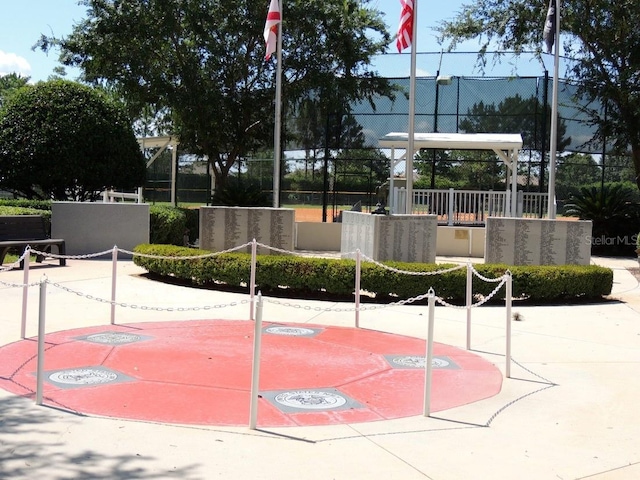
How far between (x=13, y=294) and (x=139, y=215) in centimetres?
666

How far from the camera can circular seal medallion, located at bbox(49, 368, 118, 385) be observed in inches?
267

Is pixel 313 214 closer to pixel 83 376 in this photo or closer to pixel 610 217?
pixel 610 217

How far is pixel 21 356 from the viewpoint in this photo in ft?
→ 25.3

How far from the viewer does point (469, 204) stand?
77.6 feet

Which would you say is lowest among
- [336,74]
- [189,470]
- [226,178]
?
[189,470]

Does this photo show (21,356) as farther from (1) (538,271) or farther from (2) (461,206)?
(2) (461,206)

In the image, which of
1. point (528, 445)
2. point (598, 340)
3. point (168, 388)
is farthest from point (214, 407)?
point (598, 340)

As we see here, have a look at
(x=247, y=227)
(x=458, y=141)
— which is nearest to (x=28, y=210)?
(x=247, y=227)

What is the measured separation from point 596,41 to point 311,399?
2335cm

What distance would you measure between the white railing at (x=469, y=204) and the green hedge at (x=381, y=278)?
9781 mm

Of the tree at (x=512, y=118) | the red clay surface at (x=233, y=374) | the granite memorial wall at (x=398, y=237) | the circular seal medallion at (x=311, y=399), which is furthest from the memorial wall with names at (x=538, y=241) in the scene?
the tree at (x=512, y=118)

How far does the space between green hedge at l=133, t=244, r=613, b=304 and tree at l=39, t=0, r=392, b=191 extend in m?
10.7

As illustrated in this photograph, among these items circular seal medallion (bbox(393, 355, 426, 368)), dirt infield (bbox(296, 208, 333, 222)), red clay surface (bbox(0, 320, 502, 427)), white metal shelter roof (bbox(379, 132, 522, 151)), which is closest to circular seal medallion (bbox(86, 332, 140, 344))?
red clay surface (bbox(0, 320, 502, 427))

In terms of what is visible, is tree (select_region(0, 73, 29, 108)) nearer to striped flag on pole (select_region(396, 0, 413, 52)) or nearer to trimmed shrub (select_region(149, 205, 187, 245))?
trimmed shrub (select_region(149, 205, 187, 245))
